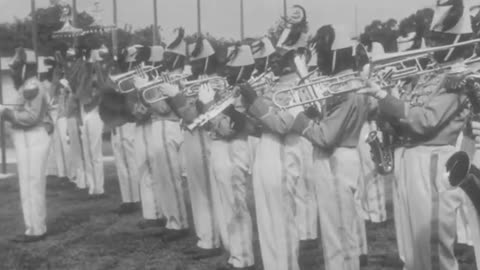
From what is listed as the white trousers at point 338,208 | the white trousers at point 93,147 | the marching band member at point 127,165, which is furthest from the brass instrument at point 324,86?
the white trousers at point 93,147

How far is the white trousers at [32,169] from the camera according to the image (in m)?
7.95

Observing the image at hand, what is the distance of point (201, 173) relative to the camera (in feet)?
24.8

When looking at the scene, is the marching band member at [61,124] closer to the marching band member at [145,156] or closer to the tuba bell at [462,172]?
the marching band member at [145,156]

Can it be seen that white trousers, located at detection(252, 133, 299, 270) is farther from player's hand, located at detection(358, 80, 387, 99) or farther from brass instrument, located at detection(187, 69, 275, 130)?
player's hand, located at detection(358, 80, 387, 99)

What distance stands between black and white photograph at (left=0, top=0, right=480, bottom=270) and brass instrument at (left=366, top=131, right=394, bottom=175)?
16 millimetres

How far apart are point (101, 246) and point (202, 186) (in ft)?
4.30

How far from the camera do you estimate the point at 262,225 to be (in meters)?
5.85

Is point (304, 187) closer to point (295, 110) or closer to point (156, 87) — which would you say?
point (156, 87)

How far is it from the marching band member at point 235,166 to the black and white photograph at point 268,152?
0.01 meters

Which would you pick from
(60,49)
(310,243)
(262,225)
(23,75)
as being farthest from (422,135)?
(60,49)

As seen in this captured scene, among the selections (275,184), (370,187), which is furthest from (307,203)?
(275,184)

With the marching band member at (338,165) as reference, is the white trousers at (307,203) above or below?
below

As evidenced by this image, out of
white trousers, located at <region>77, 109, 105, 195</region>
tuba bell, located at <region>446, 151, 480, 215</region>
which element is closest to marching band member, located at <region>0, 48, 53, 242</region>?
white trousers, located at <region>77, 109, 105, 195</region>

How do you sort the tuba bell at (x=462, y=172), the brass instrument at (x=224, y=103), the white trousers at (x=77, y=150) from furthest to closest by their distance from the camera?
the white trousers at (x=77, y=150)
the brass instrument at (x=224, y=103)
the tuba bell at (x=462, y=172)
